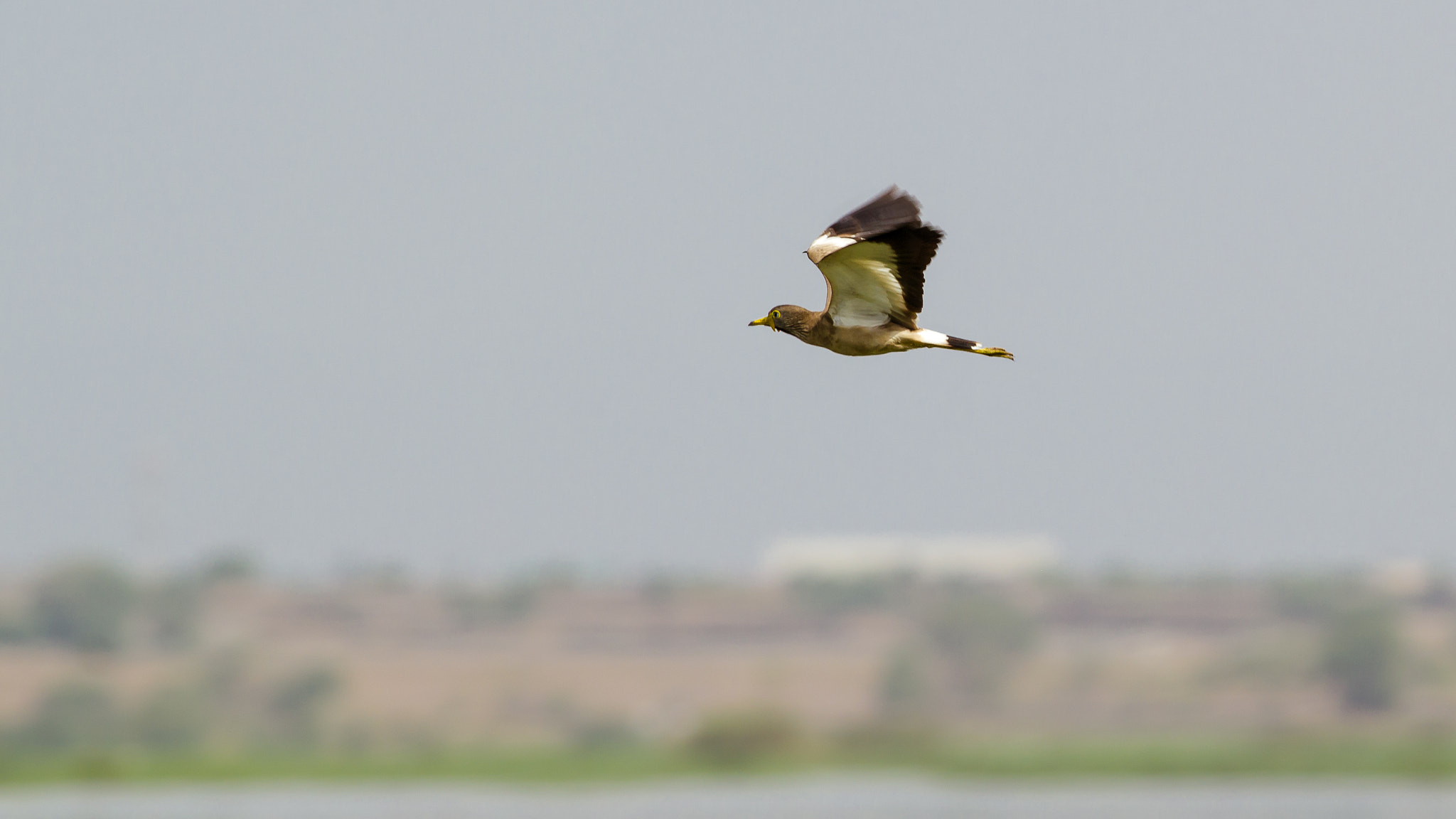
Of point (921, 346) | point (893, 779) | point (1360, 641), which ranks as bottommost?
point (921, 346)

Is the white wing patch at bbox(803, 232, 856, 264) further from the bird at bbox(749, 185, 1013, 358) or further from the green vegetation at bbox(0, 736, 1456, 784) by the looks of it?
the green vegetation at bbox(0, 736, 1456, 784)

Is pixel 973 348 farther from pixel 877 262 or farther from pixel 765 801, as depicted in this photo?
pixel 765 801

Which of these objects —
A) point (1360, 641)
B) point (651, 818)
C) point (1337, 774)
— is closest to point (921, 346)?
point (651, 818)

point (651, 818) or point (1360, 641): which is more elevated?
point (1360, 641)

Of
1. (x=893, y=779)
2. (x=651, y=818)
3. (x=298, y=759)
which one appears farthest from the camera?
(x=298, y=759)

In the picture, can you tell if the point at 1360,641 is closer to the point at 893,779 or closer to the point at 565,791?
the point at 893,779

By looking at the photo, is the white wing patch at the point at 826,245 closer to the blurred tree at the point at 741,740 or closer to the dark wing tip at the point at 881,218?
the dark wing tip at the point at 881,218

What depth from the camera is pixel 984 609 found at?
9212 cm

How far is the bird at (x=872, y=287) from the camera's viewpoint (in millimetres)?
10289

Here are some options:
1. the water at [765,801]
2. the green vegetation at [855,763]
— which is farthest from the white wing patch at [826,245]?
the green vegetation at [855,763]

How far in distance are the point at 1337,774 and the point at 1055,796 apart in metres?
11.1

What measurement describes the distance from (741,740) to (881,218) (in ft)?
223

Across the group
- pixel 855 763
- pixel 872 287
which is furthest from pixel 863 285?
pixel 855 763

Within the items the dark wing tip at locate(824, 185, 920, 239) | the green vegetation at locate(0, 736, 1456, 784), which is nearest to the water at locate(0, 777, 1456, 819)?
the green vegetation at locate(0, 736, 1456, 784)
